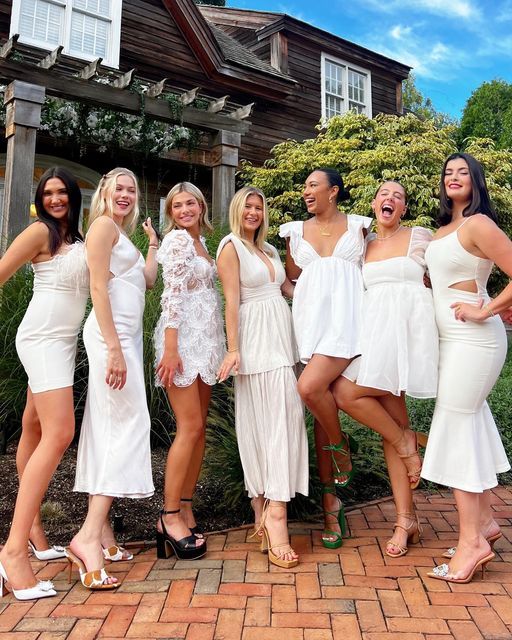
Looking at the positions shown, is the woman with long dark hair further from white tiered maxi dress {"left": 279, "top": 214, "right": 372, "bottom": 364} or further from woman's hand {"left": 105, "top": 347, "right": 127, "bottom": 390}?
woman's hand {"left": 105, "top": 347, "right": 127, "bottom": 390}

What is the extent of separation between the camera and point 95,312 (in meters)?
2.74

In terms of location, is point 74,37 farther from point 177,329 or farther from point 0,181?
point 177,329

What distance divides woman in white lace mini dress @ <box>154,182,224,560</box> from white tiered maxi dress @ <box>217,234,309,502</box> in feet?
0.65

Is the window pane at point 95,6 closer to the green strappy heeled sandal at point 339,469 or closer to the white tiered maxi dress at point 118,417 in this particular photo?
the white tiered maxi dress at point 118,417

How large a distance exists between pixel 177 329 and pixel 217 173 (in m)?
6.78

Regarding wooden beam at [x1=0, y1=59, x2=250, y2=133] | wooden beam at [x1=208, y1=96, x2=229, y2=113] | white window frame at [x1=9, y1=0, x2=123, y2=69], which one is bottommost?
wooden beam at [x1=0, y1=59, x2=250, y2=133]

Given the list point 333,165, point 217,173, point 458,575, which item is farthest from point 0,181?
point 458,575

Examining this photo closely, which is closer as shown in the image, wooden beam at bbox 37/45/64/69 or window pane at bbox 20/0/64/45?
wooden beam at bbox 37/45/64/69

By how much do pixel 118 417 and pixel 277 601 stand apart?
1.15m

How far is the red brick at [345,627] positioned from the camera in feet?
7.25

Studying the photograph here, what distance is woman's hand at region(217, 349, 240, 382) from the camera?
9.91 feet

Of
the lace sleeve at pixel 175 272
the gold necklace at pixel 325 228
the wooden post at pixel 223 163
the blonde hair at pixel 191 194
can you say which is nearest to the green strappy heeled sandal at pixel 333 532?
the lace sleeve at pixel 175 272

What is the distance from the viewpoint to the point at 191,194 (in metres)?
3.14

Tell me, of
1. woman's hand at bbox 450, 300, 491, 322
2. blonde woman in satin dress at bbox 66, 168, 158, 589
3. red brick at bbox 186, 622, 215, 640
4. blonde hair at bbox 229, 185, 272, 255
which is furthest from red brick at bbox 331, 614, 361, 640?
blonde hair at bbox 229, 185, 272, 255
